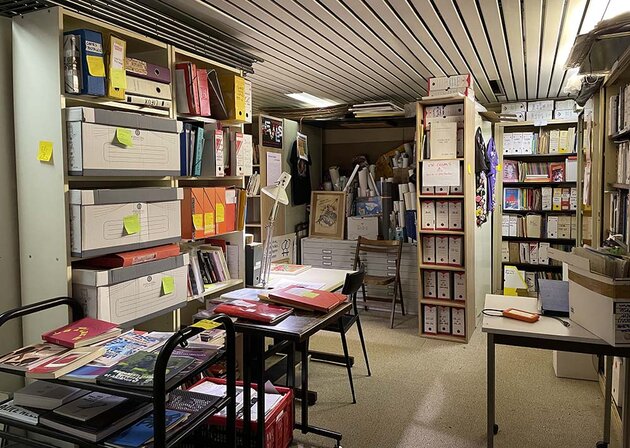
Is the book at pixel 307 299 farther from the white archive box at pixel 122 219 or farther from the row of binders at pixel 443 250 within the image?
the row of binders at pixel 443 250

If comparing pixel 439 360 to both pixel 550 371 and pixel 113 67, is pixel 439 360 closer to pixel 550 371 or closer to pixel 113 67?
A: pixel 550 371

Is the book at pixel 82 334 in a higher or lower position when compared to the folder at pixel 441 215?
lower

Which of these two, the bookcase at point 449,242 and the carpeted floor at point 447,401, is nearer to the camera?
the carpeted floor at point 447,401

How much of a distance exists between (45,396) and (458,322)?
11.9ft

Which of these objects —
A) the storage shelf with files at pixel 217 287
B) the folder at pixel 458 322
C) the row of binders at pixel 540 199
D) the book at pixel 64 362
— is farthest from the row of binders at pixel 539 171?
the book at pixel 64 362

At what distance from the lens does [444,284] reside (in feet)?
15.1

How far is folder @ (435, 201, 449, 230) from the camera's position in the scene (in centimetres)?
454

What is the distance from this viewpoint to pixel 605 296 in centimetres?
211

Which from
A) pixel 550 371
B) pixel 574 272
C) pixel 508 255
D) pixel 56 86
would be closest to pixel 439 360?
pixel 550 371

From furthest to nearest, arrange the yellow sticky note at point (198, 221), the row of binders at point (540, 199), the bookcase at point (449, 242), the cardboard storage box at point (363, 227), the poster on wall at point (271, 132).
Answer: the row of binders at point (540, 199)
the cardboard storage box at point (363, 227)
the poster on wall at point (271, 132)
the bookcase at point (449, 242)
the yellow sticky note at point (198, 221)

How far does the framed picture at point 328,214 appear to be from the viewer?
591cm

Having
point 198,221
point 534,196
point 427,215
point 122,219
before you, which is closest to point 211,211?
point 198,221

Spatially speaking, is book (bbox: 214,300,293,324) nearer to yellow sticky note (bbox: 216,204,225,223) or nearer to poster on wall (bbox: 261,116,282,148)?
yellow sticky note (bbox: 216,204,225,223)

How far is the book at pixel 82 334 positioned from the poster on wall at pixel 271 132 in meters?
3.44
